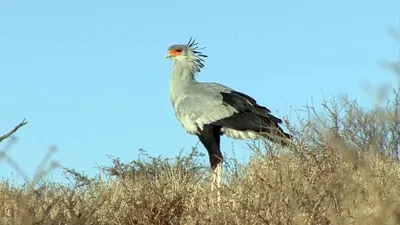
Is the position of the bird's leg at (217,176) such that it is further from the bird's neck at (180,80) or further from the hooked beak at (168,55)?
the hooked beak at (168,55)

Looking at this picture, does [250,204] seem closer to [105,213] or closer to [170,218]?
[170,218]

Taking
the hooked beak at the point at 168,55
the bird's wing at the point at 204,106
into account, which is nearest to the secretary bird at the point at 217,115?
the bird's wing at the point at 204,106

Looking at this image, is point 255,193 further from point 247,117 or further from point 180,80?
point 180,80

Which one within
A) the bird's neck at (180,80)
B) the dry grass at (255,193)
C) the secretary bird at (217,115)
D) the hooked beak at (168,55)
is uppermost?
the hooked beak at (168,55)

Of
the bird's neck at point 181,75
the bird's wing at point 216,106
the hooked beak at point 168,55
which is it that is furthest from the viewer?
the hooked beak at point 168,55

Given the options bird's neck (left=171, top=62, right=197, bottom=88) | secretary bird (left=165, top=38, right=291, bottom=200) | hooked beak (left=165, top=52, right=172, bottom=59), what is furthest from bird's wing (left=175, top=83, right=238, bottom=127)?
hooked beak (left=165, top=52, right=172, bottom=59)

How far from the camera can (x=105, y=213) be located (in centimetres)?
791

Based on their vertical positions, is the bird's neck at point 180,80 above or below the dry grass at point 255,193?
above

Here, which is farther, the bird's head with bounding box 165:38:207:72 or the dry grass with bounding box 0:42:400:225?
the bird's head with bounding box 165:38:207:72

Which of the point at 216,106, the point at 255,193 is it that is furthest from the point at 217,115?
the point at 255,193

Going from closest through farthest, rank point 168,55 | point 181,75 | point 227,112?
point 227,112, point 181,75, point 168,55

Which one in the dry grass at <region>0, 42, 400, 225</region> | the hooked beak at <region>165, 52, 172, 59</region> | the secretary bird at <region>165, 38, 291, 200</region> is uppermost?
the hooked beak at <region>165, 52, 172, 59</region>

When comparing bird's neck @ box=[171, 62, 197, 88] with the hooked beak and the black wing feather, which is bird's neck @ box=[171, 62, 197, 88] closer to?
the hooked beak

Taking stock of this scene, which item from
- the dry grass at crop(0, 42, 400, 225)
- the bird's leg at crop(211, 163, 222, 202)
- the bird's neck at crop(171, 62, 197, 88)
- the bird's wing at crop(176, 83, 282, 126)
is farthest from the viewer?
the bird's neck at crop(171, 62, 197, 88)
